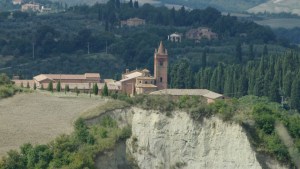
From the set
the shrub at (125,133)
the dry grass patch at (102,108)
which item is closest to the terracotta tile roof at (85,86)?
the dry grass patch at (102,108)

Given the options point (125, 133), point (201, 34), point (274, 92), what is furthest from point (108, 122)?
point (201, 34)

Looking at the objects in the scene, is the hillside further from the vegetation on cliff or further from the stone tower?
the stone tower

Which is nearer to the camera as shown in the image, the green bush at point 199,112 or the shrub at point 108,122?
the green bush at point 199,112

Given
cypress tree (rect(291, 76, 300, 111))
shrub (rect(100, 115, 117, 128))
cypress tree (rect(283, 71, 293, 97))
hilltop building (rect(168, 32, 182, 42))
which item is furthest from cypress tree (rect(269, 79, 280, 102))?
hilltop building (rect(168, 32, 182, 42))

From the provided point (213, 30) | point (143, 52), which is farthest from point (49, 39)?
point (213, 30)

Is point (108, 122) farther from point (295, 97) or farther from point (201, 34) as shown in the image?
point (201, 34)

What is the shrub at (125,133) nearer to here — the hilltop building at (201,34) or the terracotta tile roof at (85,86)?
the terracotta tile roof at (85,86)
